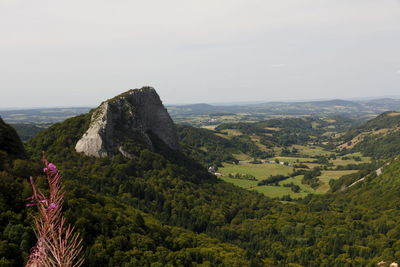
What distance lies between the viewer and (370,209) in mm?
154125

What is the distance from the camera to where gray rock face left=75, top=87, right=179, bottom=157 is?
140000 mm

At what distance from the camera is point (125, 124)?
156 meters

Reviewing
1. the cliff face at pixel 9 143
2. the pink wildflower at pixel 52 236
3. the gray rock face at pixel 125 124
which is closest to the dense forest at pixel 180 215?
the cliff face at pixel 9 143

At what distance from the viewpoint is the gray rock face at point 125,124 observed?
140000mm

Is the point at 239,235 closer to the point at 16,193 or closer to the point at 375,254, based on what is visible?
the point at 375,254

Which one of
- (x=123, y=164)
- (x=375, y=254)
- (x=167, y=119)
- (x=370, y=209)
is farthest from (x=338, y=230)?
(x=167, y=119)

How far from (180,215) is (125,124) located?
61432mm

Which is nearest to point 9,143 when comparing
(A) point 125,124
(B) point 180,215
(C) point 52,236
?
(B) point 180,215

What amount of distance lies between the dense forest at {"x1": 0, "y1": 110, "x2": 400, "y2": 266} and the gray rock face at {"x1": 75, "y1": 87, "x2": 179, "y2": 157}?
21.7ft

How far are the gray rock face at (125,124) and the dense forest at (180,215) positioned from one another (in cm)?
662

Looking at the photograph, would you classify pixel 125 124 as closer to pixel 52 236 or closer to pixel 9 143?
pixel 9 143

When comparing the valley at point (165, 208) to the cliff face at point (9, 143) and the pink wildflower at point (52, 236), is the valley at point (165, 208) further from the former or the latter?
the pink wildflower at point (52, 236)

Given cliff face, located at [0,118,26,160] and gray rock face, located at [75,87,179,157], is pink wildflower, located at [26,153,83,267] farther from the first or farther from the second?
gray rock face, located at [75,87,179,157]

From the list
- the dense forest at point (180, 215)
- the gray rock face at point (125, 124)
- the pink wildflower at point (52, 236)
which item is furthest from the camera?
the gray rock face at point (125, 124)
